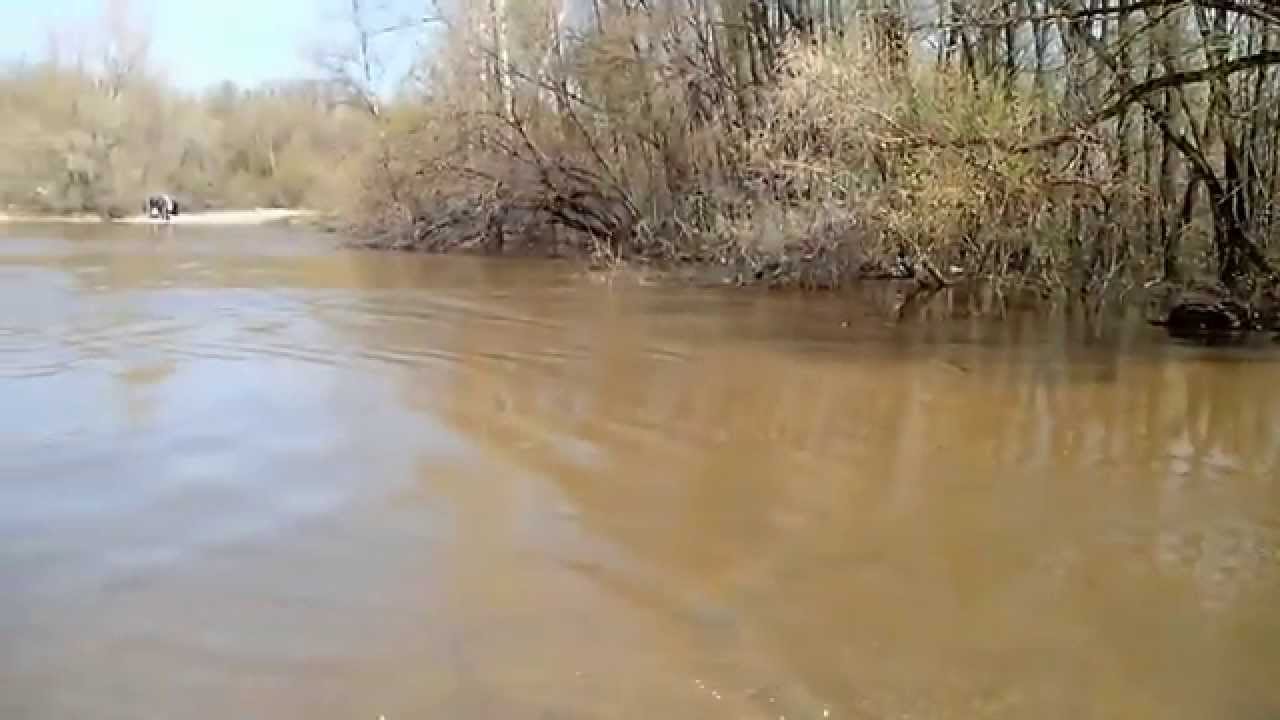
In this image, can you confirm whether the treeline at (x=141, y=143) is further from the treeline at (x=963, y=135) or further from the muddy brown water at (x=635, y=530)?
the muddy brown water at (x=635, y=530)

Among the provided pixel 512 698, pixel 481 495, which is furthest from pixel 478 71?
pixel 512 698

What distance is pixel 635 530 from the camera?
694 cm

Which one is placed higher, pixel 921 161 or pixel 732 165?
pixel 732 165

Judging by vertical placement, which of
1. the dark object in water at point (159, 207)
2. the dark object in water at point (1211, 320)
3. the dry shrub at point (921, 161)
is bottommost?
the dark object in water at point (1211, 320)

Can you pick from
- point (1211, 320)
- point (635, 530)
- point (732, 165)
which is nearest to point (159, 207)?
point (732, 165)

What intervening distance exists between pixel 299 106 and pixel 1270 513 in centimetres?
6018

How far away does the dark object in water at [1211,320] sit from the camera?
15.1 meters

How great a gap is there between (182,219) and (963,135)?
46.7 meters

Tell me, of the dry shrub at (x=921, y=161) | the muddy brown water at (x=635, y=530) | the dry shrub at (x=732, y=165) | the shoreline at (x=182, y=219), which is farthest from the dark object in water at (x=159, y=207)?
the muddy brown water at (x=635, y=530)

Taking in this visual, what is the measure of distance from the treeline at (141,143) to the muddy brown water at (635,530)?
3603 centimetres

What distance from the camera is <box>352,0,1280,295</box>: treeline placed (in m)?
15.2

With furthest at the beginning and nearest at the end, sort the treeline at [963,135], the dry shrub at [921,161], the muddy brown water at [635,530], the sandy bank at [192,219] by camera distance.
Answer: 1. the sandy bank at [192,219]
2. the treeline at [963,135]
3. the dry shrub at [921,161]
4. the muddy brown water at [635,530]

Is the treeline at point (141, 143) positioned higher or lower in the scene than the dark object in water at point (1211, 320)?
higher

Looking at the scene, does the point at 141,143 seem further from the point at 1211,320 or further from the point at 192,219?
the point at 1211,320
